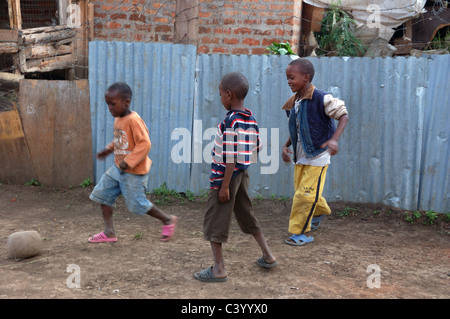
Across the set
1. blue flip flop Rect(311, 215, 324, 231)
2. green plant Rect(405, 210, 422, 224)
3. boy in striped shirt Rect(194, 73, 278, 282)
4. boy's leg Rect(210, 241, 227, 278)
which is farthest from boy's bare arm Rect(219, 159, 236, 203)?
green plant Rect(405, 210, 422, 224)

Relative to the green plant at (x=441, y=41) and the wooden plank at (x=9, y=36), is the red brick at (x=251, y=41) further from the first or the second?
the wooden plank at (x=9, y=36)

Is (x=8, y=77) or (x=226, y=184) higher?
(x=8, y=77)

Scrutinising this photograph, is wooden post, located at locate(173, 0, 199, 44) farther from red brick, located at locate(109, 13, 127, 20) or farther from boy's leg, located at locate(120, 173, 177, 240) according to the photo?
boy's leg, located at locate(120, 173, 177, 240)

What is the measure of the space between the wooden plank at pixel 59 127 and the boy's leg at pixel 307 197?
2.86 meters

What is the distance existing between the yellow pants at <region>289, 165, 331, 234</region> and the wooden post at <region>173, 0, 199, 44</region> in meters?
2.43

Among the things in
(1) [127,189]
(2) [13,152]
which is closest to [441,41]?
(1) [127,189]

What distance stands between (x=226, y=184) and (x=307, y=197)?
1224 mm

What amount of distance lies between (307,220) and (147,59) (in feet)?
9.29

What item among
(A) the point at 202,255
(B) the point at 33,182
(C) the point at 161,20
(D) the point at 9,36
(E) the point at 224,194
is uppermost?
(C) the point at 161,20

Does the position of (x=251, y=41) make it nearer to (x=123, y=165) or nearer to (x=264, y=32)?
(x=264, y=32)

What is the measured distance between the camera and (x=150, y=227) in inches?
188

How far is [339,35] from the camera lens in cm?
748

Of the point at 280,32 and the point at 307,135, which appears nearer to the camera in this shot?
the point at 307,135

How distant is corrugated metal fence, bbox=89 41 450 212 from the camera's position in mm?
5180
